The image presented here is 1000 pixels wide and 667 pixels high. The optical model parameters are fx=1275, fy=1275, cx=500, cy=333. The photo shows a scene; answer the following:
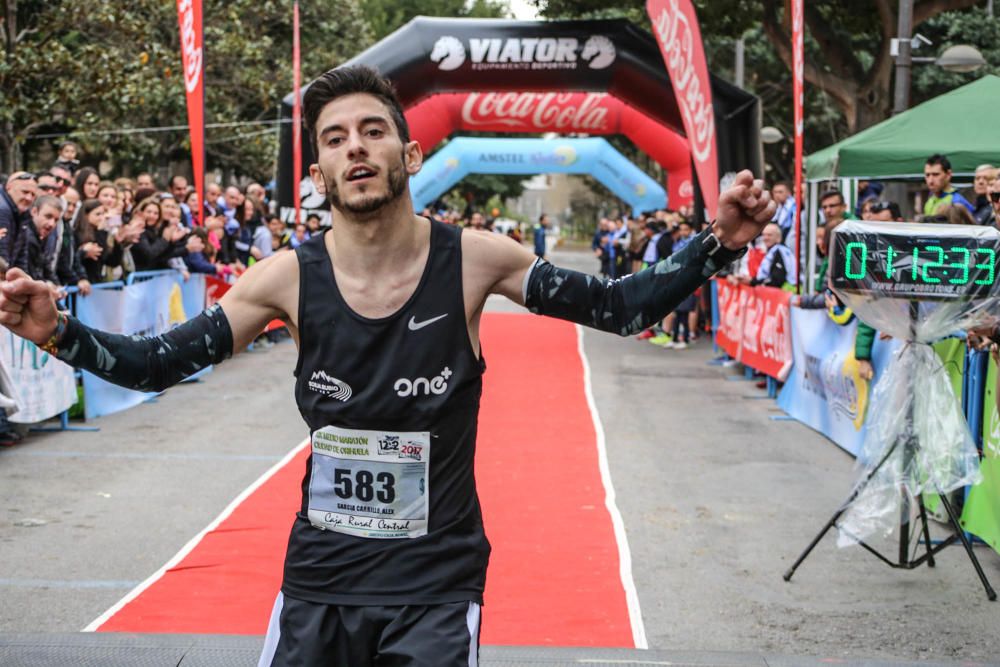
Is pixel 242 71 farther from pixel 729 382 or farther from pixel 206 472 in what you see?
pixel 206 472

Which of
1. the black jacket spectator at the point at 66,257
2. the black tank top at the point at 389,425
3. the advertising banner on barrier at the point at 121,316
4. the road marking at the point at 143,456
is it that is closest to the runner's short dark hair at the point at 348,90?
the black tank top at the point at 389,425

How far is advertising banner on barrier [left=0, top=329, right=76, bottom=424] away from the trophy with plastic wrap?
5723 mm

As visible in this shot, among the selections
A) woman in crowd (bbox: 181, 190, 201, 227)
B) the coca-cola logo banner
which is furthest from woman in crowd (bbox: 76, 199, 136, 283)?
the coca-cola logo banner

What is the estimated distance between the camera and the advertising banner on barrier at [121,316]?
10.7 m

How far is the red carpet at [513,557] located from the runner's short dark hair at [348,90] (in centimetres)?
284

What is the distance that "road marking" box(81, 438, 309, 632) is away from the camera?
5.52 metres

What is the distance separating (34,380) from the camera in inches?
376

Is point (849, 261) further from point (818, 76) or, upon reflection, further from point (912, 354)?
point (818, 76)

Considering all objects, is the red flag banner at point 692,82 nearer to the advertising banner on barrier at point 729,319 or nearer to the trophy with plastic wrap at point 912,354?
the advertising banner on barrier at point 729,319

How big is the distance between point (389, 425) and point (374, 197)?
500 mm

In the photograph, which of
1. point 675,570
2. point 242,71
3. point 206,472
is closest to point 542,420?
point 206,472

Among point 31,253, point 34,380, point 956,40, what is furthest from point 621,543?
point 956,40

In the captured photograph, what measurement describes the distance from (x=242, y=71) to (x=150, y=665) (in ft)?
79.0

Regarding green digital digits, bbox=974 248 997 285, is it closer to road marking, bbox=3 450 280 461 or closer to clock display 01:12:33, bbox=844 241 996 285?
clock display 01:12:33, bbox=844 241 996 285
